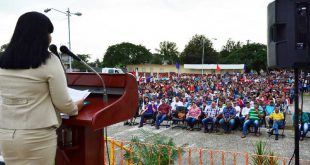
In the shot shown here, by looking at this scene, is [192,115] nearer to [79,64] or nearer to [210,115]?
[210,115]

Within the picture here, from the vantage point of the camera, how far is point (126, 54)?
76.6 meters

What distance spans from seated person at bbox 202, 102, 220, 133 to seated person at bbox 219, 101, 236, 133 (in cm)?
34

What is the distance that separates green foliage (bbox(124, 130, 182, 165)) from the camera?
460 centimetres

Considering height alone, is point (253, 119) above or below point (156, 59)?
below

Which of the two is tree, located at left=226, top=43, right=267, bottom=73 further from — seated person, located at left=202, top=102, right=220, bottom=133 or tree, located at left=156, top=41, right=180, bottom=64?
seated person, located at left=202, top=102, right=220, bottom=133

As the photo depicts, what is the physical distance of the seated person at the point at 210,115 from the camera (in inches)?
451

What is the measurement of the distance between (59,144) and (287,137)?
945 cm

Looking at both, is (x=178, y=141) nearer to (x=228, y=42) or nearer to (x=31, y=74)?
(x=31, y=74)

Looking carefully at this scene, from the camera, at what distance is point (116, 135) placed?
35.9 ft

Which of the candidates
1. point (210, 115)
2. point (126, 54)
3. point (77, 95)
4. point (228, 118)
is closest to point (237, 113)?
point (228, 118)

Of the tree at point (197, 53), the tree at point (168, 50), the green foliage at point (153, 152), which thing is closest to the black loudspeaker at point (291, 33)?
the green foliage at point (153, 152)

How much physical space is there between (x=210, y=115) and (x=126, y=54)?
6593cm

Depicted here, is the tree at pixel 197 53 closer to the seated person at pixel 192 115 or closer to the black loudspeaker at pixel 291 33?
the seated person at pixel 192 115

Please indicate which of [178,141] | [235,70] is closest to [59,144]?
[178,141]
